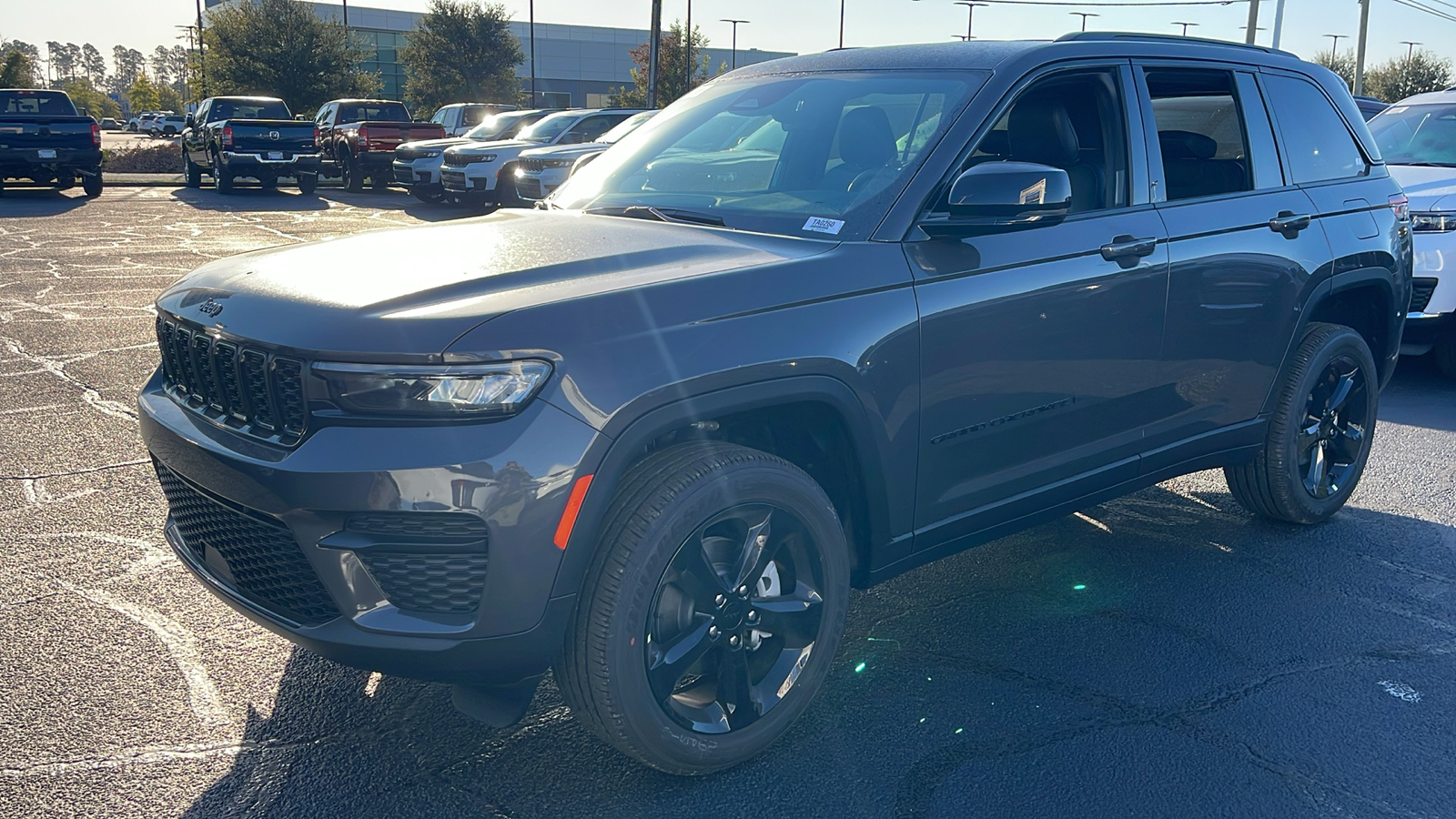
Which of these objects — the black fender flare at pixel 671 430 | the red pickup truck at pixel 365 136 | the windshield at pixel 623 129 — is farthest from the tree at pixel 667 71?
the black fender flare at pixel 671 430

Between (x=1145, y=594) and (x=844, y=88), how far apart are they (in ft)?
6.85

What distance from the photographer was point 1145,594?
13.7ft

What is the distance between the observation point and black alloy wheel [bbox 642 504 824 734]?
9.21ft

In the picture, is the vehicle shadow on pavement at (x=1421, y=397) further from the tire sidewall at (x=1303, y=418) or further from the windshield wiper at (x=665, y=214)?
the windshield wiper at (x=665, y=214)

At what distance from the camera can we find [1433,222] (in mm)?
7344

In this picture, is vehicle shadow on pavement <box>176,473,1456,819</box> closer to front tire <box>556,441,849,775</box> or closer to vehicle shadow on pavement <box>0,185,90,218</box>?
front tire <box>556,441,849,775</box>

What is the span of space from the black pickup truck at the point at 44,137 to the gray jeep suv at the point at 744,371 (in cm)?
1920

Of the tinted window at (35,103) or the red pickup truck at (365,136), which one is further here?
the red pickup truck at (365,136)

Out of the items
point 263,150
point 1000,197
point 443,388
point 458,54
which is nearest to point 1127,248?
point 1000,197

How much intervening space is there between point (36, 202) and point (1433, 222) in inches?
804

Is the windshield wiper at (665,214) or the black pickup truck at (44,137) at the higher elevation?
the black pickup truck at (44,137)

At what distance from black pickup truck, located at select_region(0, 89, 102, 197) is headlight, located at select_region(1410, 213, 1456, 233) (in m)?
19.8

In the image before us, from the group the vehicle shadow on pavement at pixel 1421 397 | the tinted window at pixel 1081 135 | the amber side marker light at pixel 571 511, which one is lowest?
the vehicle shadow on pavement at pixel 1421 397

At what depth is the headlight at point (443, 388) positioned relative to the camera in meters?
2.43
